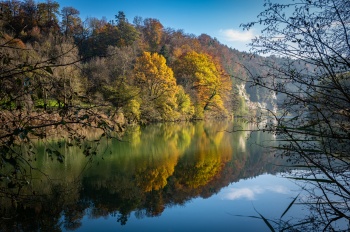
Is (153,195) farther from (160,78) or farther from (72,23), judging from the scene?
(160,78)

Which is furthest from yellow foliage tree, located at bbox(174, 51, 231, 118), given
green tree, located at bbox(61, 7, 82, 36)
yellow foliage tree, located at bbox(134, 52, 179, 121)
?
green tree, located at bbox(61, 7, 82, 36)

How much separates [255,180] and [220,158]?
315 centimetres

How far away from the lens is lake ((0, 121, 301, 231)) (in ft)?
18.8

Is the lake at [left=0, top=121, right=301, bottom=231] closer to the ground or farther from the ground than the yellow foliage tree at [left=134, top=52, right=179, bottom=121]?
closer to the ground

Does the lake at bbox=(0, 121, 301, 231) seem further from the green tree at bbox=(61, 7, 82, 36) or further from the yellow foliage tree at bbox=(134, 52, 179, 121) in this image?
the yellow foliage tree at bbox=(134, 52, 179, 121)

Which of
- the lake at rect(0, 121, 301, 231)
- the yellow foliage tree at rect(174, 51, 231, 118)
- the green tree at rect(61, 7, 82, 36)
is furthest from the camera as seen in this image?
the yellow foliage tree at rect(174, 51, 231, 118)

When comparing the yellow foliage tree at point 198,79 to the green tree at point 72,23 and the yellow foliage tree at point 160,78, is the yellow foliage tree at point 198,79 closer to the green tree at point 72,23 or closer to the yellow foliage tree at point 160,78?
the yellow foliage tree at point 160,78

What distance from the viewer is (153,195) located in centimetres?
757

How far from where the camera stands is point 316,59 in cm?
305

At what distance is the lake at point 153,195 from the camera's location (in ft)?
18.8

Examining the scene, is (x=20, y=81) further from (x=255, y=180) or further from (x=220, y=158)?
(x=220, y=158)

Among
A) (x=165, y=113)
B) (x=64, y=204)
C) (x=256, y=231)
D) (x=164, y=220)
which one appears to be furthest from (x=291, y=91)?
(x=165, y=113)

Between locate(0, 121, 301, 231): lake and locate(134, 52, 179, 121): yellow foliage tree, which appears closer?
locate(0, 121, 301, 231): lake

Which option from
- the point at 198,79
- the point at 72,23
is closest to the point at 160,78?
the point at 198,79
